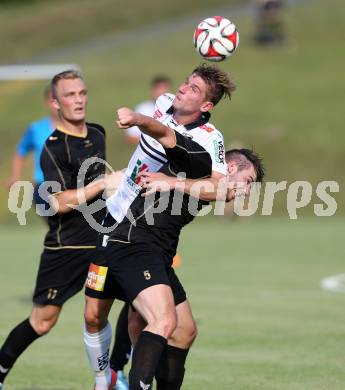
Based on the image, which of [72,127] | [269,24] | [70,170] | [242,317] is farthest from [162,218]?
[269,24]

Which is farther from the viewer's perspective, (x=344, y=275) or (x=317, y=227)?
(x=317, y=227)

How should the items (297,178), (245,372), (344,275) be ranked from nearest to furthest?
(245,372) < (344,275) < (297,178)

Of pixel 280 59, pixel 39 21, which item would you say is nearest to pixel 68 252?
pixel 280 59

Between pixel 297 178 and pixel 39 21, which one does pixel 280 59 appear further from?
pixel 39 21

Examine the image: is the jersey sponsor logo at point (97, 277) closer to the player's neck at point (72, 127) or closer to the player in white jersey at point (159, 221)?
the player in white jersey at point (159, 221)

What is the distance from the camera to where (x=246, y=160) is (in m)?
6.63

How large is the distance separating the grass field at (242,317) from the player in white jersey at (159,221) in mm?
1533

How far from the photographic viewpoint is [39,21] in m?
46.4

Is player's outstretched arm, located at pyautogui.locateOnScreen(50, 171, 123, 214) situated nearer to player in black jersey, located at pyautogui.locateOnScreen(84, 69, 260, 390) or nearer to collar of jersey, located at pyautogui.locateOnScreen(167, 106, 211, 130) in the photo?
player in black jersey, located at pyautogui.locateOnScreen(84, 69, 260, 390)

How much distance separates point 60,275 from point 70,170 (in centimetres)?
80

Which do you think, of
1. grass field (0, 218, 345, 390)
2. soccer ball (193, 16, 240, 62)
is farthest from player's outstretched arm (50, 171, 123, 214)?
grass field (0, 218, 345, 390)

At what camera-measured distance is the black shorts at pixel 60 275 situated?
757cm

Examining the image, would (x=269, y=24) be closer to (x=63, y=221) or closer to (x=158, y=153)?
(x=63, y=221)

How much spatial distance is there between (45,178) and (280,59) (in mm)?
28937
